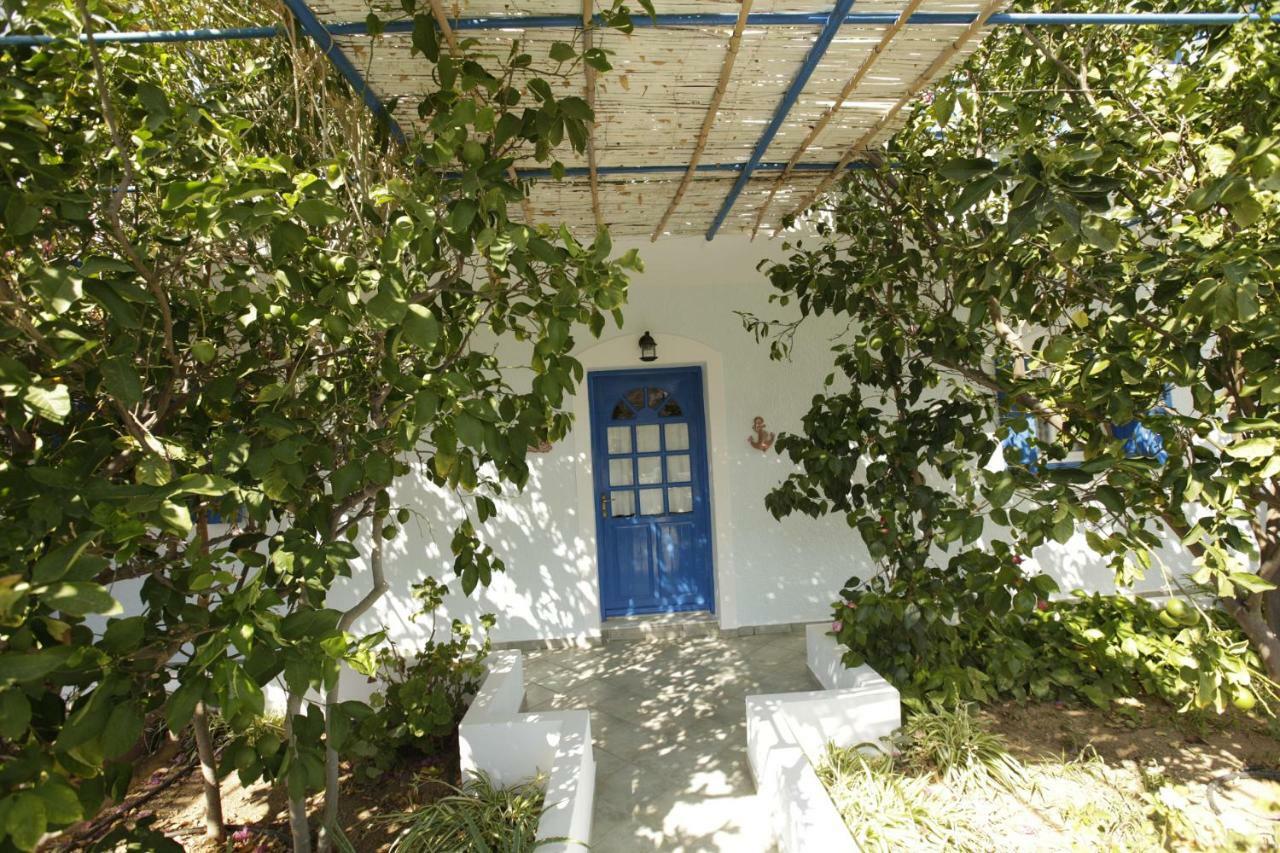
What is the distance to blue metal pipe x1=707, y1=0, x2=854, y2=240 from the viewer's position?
6.82 ft

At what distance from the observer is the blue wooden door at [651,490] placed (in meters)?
5.65

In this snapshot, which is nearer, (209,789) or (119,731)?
(119,731)

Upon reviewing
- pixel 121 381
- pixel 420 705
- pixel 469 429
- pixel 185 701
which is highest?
pixel 121 381

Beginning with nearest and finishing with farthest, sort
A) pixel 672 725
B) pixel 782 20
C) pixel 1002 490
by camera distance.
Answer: pixel 1002 490 < pixel 782 20 < pixel 672 725

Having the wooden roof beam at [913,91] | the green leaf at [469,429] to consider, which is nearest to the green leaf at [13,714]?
the green leaf at [469,429]

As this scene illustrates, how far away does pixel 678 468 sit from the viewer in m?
5.73

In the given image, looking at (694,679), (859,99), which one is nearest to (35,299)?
(859,99)

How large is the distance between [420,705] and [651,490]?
2823mm

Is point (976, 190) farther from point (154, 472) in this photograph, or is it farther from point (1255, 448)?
point (154, 472)

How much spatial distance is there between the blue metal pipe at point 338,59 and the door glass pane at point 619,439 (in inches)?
130

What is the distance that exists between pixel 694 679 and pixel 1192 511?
12.9 ft

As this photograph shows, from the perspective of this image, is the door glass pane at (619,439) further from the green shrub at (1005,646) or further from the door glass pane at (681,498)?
the green shrub at (1005,646)

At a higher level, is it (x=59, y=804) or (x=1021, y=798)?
(x=59, y=804)

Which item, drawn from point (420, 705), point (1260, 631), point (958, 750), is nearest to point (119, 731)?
point (420, 705)
